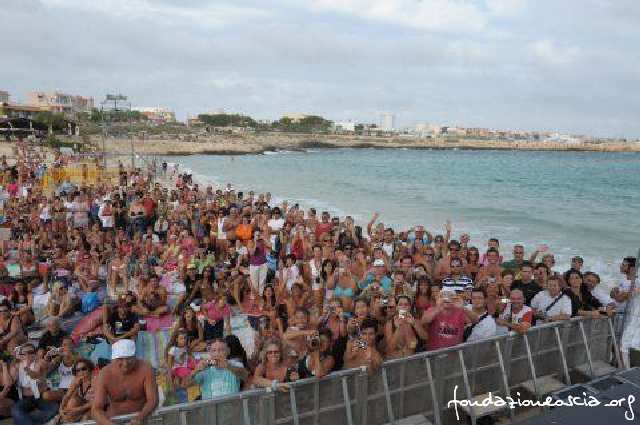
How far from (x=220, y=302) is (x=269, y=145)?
342 ft

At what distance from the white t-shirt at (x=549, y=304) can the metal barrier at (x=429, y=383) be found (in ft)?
0.86

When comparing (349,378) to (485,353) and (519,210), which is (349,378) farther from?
(519,210)

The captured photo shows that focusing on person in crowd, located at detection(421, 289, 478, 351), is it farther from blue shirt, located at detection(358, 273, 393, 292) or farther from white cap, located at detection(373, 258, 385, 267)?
white cap, located at detection(373, 258, 385, 267)

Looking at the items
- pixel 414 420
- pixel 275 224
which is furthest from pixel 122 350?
pixel 275 224

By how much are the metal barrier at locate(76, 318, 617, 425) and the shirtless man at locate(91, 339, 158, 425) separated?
28cm

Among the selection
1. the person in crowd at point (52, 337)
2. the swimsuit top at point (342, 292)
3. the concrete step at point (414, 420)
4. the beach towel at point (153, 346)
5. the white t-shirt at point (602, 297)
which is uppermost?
the white t-shirt at point (602, 297)

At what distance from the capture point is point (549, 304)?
5.80 meters

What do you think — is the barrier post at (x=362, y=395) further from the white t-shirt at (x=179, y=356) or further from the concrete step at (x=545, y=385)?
the white t-shirt at (x=179, y=356)

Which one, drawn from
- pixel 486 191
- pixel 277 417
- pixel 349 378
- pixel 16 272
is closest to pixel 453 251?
pixel 349 378

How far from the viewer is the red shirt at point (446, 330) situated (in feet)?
16.0

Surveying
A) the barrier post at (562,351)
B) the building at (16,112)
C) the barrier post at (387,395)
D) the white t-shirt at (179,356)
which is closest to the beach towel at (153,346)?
the white t-shirt at (179,356)

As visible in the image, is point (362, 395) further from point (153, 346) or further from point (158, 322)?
point (158, 322)

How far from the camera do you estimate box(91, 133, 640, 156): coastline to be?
75.2 m

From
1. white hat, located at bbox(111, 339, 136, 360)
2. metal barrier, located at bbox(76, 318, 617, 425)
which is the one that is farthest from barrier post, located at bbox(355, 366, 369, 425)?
white hat, located at bbox(111, 339, 136, 360)
